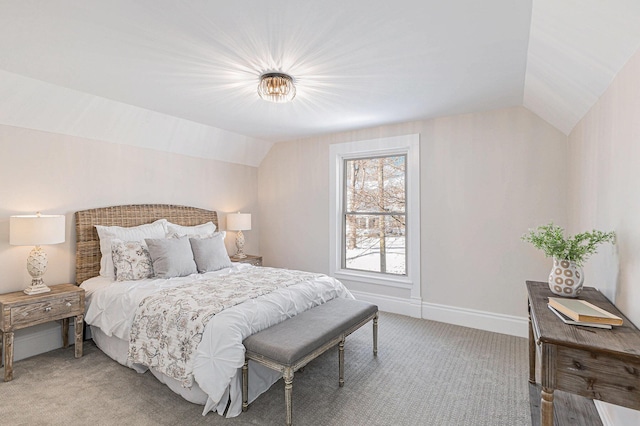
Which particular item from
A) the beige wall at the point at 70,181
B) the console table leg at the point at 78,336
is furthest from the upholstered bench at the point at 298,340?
the beige wall at the point at 70,181

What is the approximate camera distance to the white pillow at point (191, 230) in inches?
150

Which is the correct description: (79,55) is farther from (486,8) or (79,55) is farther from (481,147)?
(481,147)

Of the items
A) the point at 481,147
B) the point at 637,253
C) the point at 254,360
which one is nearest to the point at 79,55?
the point at 254,360

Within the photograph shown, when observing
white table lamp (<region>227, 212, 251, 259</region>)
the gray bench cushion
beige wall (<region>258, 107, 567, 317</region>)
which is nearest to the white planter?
the gray bench cushion

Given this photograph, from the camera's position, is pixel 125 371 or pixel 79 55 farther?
pixel 125 371

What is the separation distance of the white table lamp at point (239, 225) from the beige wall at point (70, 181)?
15.2 inches

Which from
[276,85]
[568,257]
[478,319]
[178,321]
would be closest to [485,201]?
[478,319]

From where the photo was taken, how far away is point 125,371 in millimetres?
2664

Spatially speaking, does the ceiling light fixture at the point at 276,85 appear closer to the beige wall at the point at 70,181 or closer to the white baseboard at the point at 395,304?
the beige wall at the point at 70,181

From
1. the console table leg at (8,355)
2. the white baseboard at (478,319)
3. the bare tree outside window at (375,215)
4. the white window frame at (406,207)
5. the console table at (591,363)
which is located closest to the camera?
the console table at (591,363)

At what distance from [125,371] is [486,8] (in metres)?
3.63

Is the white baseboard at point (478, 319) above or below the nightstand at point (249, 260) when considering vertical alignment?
below

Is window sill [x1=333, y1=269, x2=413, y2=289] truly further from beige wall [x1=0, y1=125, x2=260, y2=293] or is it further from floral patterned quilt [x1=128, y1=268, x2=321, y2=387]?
beige wall [x1=0, y1=125, x2=260, y2=293]

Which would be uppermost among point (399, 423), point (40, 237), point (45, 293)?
point (40, 237)
